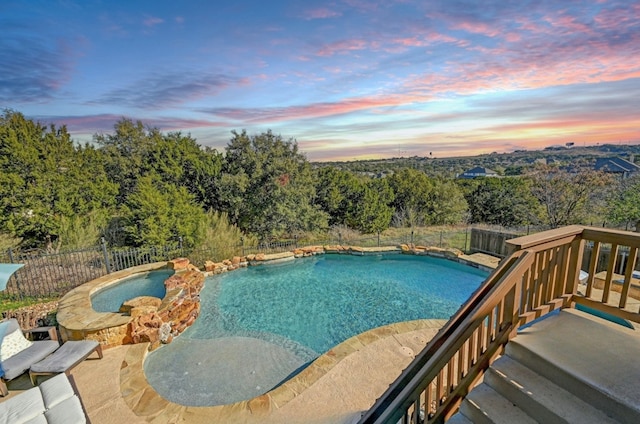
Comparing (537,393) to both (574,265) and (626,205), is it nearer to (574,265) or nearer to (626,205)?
(574,265)

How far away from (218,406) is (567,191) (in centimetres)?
1813

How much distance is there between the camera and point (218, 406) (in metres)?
3.94

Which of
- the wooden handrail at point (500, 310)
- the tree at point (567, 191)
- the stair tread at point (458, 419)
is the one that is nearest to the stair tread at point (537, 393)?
the wooden handrail at point (500, 310)

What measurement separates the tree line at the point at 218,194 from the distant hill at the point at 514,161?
8.02 feet

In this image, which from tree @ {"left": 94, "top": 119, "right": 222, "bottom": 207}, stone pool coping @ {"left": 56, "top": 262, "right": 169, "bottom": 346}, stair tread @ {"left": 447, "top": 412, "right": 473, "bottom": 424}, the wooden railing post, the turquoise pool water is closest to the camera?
stair tread @ {"left": 447, "top": 412, "right": 473, "bottom": 424}

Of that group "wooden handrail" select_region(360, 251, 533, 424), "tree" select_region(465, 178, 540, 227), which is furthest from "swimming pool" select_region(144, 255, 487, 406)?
"tree" select_region(465, 178, 540, 227)

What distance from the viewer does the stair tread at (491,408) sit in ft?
6.69

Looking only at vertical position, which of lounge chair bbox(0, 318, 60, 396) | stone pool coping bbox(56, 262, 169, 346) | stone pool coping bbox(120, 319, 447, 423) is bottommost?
Result: stone pool coping bbox(120, 319, 447, 423)

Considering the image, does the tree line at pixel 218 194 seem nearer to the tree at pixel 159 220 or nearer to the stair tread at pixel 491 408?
the tree at pixel 159 220

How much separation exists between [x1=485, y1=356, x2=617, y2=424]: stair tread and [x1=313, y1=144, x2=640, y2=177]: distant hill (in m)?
17.9

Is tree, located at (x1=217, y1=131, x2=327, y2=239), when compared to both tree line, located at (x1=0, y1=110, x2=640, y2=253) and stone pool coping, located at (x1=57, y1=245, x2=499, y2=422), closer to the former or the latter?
tree line, located at (x1=0, y1=110, x2=640, y2=253)

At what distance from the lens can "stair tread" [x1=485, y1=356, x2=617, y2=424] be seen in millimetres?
1887

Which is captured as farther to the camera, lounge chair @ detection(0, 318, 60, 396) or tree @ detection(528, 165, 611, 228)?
tree @ detection(528, 165, 611, 228)

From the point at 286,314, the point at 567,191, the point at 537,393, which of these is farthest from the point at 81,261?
the point at 567,191
